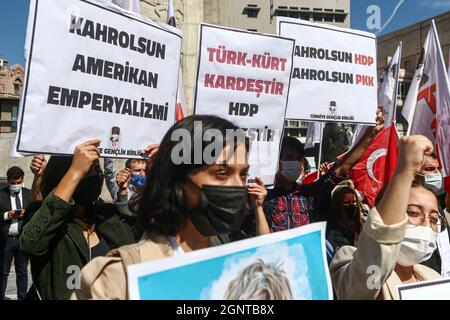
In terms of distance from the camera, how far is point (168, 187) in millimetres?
1860

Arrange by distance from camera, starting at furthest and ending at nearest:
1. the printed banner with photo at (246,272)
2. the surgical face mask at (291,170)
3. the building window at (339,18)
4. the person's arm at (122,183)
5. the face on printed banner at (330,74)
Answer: the building window at (339,18) → the face on printed banner at (330,74) → the surgical face mask at (291,170) → the person's arm at (122,183) → the printed banner with photo at (246,272)

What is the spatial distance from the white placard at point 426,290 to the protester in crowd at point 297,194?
1.85 meters

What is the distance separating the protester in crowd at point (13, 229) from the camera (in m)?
5.84

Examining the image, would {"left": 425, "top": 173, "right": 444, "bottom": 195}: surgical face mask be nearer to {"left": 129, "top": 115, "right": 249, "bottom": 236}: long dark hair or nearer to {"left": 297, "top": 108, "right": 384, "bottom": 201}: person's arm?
{"left": 297, "top": 108, "right": 384, "bottom": 201}: person's arm

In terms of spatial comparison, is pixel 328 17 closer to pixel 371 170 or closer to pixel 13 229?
pixel 13 229

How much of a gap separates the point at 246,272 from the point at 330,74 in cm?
321

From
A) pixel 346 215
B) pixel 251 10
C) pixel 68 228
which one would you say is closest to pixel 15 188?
pixel 68 228

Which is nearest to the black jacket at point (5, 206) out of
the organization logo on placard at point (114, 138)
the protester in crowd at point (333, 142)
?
the organization logo on placard at point (114, 138)

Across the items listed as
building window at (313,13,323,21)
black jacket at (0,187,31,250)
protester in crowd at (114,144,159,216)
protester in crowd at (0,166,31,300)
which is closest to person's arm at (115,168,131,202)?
protester in crowd at (114,144,159,216)

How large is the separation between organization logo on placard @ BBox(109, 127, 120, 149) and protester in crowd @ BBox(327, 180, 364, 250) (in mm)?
1370

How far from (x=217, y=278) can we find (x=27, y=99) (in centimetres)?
163

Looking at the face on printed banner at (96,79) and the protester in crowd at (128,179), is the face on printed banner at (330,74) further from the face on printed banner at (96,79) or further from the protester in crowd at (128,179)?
the protester in crowd at (128,179)

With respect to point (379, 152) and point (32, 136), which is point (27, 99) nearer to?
point (32, 136)

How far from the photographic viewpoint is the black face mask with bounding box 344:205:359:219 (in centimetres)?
316
